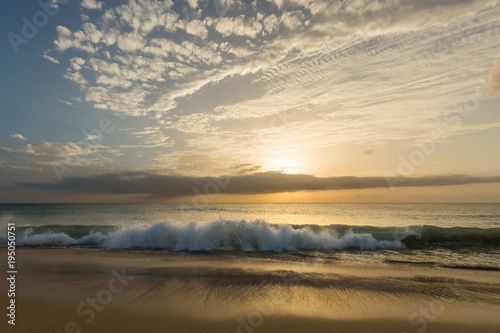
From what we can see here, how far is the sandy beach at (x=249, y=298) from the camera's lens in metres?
5.04

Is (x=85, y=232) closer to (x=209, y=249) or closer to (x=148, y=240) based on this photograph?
(x=148, y=240)

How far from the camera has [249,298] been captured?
639cm

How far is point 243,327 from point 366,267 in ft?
23.7

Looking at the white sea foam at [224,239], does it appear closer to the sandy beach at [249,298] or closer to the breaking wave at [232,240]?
the breaking wave at [232,240]

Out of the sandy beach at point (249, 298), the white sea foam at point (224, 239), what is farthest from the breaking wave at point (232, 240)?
the sandy beach at point (249, 298)

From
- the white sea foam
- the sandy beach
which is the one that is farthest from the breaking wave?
the sandy beach

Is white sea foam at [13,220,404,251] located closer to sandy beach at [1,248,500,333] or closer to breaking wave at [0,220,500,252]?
breaking wave at [0,220,500,252]

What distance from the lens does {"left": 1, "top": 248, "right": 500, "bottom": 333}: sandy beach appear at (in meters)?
5.04

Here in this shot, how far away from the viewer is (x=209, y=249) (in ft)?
46.3

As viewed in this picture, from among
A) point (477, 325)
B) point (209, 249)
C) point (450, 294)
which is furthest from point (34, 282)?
point (450, 294)

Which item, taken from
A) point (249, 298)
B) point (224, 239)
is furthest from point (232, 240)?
point (249, 298)

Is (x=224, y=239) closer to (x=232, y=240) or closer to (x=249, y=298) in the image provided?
(x=232, y=240)

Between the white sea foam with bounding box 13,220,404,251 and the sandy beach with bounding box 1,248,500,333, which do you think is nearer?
the sandy beach with bounding box 1,248,500,333

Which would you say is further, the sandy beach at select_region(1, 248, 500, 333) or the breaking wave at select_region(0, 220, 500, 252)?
the breaking wave at select_region(0, 220, 500, 252)
